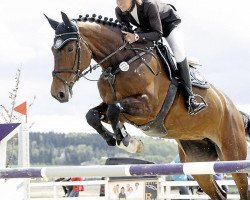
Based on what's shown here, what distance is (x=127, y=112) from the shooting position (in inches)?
210

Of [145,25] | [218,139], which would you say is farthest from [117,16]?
[218,139]

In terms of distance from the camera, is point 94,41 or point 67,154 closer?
point 94,41

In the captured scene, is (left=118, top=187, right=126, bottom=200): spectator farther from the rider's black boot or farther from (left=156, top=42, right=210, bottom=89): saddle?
the rider's black boot

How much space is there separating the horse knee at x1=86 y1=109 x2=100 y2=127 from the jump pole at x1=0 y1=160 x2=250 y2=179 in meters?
0.96

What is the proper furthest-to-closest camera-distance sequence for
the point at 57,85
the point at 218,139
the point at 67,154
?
the point at 67,154 < the point at 218,139 < the point at 57,85

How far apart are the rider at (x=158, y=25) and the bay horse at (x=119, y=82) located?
4.2 inches

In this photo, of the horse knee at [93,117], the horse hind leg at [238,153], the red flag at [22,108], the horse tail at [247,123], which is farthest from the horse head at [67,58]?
the horse tail at [247,123]

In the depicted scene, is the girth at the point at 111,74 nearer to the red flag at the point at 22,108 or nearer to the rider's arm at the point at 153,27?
the rider's arm at the point at 153,27

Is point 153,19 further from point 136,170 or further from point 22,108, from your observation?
point 22,108

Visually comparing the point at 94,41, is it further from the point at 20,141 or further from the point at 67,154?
the point at 67,154

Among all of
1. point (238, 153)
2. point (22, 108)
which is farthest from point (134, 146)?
point (22, 108)

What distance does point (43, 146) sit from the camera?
50625mm

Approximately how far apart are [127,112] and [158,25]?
0.85 meters

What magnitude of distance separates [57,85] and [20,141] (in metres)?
1.52
